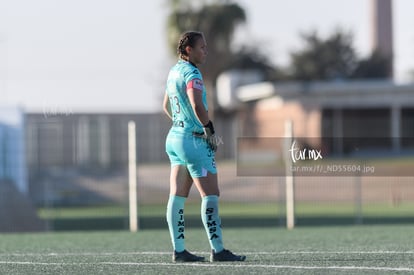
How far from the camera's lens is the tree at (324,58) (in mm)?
73875

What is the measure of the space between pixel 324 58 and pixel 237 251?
6533cm

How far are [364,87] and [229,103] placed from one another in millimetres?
8842

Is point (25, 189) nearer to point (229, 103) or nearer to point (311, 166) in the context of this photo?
point (311, 166)

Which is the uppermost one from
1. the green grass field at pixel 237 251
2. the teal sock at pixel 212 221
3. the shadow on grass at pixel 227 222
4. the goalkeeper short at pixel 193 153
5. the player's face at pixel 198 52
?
the player's face at pixel 198 52

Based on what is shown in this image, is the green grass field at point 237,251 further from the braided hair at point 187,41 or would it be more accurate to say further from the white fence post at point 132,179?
the white fence post at point 132,179

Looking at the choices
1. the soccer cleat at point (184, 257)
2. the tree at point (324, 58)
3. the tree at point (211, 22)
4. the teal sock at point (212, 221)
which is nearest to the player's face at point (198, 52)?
the teal sock at point (212, 221)

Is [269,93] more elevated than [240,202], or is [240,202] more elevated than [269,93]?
[269,93]

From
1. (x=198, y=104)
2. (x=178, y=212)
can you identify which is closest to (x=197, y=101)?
(x=198, y=104)

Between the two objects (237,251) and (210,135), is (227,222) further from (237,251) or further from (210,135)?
(210,135)

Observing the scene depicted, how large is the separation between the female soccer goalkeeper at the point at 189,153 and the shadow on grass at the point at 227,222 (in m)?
11.4

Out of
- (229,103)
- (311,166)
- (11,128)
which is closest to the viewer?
(11,128)

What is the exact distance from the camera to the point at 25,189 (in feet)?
69.4

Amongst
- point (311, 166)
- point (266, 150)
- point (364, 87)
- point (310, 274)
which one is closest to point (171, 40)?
point (364, 87)

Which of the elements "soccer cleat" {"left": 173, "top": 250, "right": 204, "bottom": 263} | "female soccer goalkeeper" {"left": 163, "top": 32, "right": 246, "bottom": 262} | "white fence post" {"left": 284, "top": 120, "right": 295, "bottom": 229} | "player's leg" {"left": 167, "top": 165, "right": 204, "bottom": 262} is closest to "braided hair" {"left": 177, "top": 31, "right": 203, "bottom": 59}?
"female soccer goalkeeper" {"left": 163, "top": 32, "right": 246, "bottom": 262}
